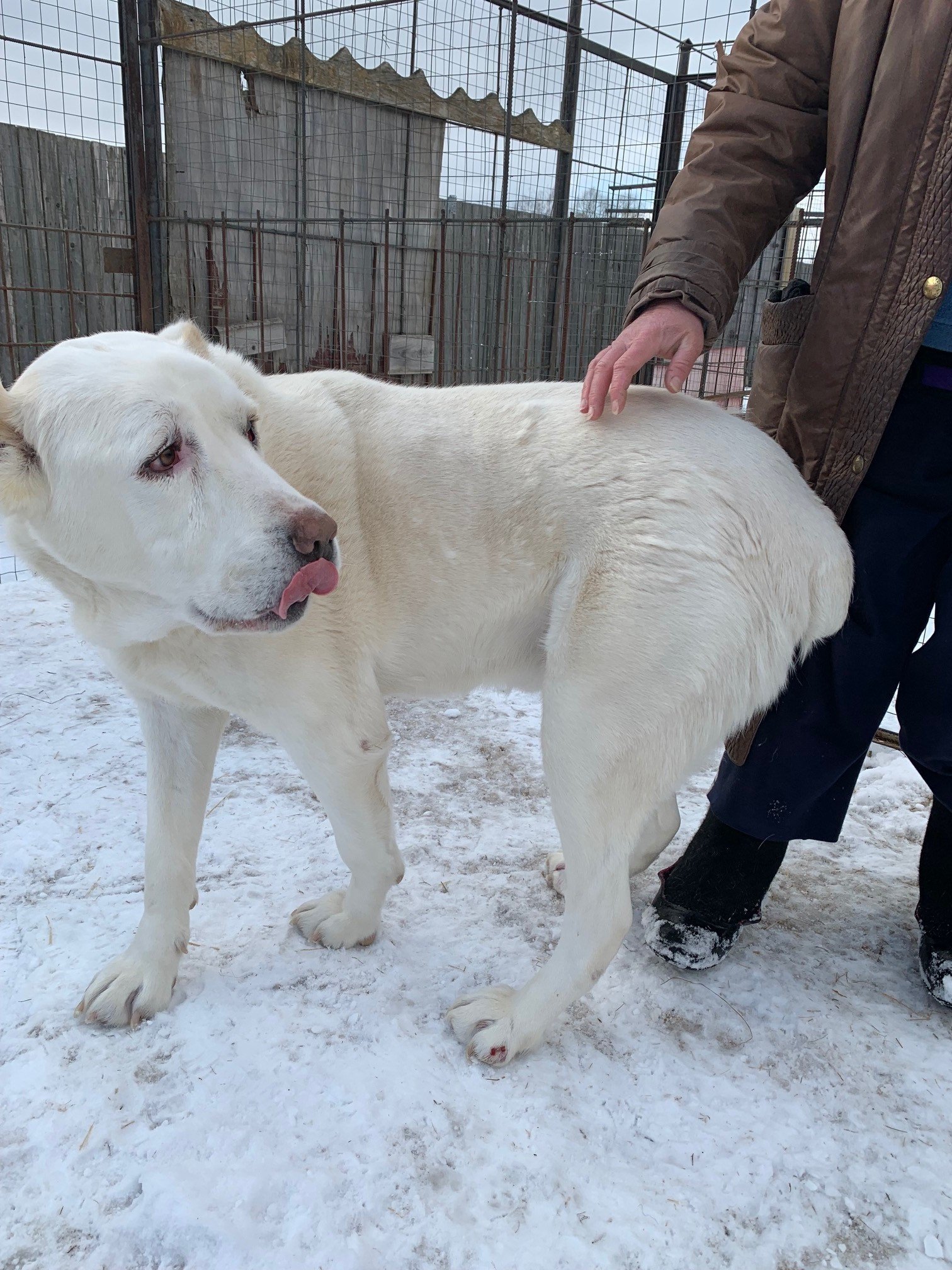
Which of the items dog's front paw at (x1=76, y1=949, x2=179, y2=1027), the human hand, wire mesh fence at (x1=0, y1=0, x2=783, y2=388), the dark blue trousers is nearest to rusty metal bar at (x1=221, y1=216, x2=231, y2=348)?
A: wire mesh fence at (x1=0, y1=0, x2=783, y2=388)

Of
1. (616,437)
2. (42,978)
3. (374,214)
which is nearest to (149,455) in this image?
(616,437)

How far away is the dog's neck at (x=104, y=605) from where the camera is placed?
1744 millimetres

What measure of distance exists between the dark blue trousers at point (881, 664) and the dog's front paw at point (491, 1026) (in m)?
0.79

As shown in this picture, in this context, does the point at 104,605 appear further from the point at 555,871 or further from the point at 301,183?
the point at 301,183

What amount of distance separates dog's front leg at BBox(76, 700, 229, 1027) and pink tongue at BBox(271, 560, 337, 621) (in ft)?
1.82

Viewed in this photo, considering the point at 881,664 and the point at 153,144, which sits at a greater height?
the point at 153,144

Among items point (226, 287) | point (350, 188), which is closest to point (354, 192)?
point (350, 188)

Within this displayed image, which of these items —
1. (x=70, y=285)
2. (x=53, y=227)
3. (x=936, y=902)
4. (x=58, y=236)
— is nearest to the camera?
(x=936, y=902)

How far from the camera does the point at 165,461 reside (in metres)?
1.62

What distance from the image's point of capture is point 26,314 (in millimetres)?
6703

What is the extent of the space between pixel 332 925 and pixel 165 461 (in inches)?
51.0

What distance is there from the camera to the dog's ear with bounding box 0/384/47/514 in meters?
1.62

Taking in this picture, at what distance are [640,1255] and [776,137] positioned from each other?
2377mm

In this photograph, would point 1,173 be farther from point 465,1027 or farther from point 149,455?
point 465,1027
